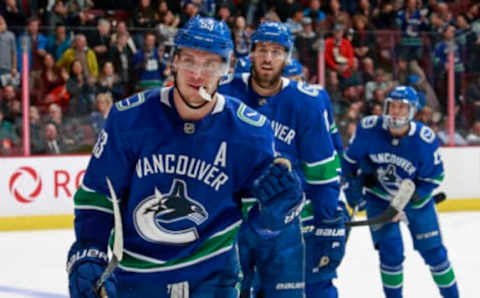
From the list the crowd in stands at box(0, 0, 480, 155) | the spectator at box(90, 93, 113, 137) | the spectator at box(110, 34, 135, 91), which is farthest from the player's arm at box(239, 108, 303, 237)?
the spectator at box(110, 34, 135, 91)

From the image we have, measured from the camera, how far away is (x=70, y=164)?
8.27 metres

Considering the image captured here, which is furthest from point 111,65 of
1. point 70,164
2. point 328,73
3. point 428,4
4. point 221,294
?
point 221,294

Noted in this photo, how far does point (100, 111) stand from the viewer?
8211mm

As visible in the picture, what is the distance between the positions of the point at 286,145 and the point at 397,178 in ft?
6.29

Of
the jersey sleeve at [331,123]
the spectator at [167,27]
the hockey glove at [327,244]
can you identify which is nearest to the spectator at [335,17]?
the spectator at [167,27]

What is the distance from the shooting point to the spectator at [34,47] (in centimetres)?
807

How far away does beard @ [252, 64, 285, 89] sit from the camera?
3596 mm

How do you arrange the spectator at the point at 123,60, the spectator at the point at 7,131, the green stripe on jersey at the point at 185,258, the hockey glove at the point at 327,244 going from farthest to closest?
the spectator at the point at 123,60 < the spectator at the point at 7,131 < the hockey glove at the point at 327,244 < the green stripe on jersey at the point at 185,258

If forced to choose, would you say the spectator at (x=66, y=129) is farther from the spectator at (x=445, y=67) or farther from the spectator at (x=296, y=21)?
the spectator at (x=445, y=67)

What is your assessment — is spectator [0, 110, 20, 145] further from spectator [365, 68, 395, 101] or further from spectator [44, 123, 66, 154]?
spectator [365, 68, 395, 101]

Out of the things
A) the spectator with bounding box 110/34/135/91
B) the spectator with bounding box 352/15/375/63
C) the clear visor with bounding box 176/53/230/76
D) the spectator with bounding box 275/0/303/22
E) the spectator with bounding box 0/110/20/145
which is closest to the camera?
the clear visor with bounding box 176/53/230/76

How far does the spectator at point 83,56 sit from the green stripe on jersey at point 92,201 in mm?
6047

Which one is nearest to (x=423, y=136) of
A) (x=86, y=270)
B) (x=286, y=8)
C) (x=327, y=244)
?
(x=327, y=244)

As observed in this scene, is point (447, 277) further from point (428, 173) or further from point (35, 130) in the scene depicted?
point (35, 130)
